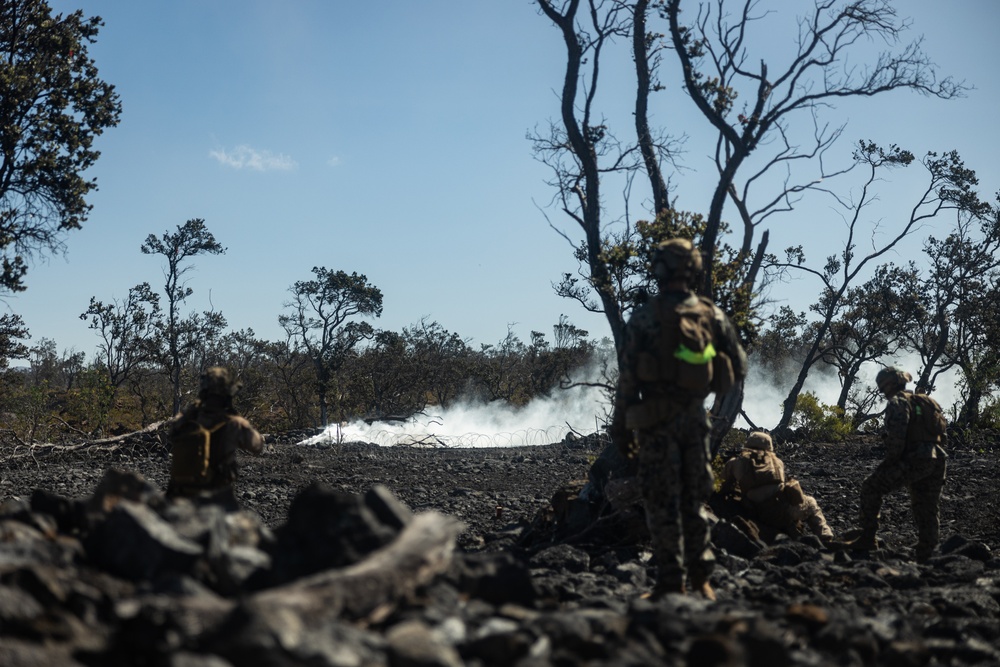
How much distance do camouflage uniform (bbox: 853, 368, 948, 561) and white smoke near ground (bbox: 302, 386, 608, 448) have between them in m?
15.9

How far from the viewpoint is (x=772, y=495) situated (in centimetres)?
891

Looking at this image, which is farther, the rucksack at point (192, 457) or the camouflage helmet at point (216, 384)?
the camouflage helmet at point (216, 384)

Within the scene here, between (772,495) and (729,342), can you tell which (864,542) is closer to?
(772,495)

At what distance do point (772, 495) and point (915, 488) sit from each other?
49.9 inches

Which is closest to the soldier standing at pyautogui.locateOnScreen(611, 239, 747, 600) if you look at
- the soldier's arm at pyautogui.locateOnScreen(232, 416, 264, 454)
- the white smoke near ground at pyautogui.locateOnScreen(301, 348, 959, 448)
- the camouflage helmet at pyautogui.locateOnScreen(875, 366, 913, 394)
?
the soldier's arm at pyautogui.locateOnScreen(232, 416, 264, 454)

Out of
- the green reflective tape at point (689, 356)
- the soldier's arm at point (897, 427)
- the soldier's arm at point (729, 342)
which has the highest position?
the soldier's arm at point (729, 342)

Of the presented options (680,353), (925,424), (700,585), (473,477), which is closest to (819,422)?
(473,477)

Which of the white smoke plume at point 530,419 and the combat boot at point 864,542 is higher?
the white smoke plume at point 530,419

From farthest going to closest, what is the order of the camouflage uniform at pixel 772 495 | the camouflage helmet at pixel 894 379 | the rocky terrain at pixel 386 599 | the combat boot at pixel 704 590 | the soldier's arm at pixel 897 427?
1. the camouflage uniform at pixel 772 495
2. the camouflage helmet at pixel 894 379
3. the soldier's arm at pixel 897 427
4. the combat boot at pixel 704 590
5. the rocky terrain at pixel 386 599

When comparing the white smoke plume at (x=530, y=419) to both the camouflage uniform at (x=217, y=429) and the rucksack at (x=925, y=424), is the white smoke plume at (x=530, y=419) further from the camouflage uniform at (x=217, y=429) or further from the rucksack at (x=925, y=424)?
the camouflage uniform at (x=217, y=429)

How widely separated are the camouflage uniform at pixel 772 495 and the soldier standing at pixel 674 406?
322cm

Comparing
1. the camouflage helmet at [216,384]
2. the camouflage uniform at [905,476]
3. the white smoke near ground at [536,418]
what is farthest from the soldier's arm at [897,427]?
the white smoke near ground at [536,418]

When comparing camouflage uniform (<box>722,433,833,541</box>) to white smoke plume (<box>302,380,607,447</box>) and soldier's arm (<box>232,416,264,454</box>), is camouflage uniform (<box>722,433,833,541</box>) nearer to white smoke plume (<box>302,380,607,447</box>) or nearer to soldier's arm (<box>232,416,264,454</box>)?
soldier's arm (<box>232,416,264,454</box>)

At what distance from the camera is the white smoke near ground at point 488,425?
87.5ft
